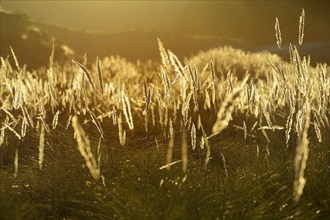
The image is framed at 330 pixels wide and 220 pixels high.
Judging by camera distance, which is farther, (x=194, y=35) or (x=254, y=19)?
(x=254, y=19)

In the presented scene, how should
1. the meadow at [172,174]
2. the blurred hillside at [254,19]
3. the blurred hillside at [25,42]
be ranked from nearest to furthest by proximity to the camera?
the meadow at [172,174], the blurred hillside at [25,42], the blurred hillside at [254,19]

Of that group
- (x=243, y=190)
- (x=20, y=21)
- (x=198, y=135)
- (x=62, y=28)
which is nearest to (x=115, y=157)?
(x=243, y=190)

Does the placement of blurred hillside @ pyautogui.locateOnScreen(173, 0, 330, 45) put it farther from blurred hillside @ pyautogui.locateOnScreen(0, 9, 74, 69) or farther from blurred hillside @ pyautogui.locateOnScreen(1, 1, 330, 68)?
blurred hillside @ pyautogui.locateOnScreen(0, 9, 74, 69)

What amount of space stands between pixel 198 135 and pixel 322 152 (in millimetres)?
1235

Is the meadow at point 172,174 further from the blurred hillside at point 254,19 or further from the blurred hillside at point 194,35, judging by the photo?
the blurred hillside at point 254,19

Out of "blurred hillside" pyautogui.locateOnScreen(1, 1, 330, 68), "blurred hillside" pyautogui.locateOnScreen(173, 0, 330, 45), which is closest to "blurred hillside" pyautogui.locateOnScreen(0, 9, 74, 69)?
"blurred hillside" pyautogui.locateOnScreen(1, 1, 330, 68)

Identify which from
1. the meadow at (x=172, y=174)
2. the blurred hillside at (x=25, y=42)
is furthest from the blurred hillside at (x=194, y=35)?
the meadow at (x=172, y=174)

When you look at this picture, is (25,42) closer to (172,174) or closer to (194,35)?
(172,174)

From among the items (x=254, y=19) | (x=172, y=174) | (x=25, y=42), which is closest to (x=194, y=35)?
(x=254, y=19)

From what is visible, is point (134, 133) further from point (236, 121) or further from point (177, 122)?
point (236, 121)

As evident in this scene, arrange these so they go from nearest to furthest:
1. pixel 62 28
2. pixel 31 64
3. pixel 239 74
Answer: pixel 239 74 → pixel 31 64 → pixel 62 28

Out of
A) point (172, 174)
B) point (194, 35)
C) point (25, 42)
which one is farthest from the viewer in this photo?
point (194, 35)

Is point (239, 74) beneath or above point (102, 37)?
beneath

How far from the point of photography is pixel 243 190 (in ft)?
8.54
